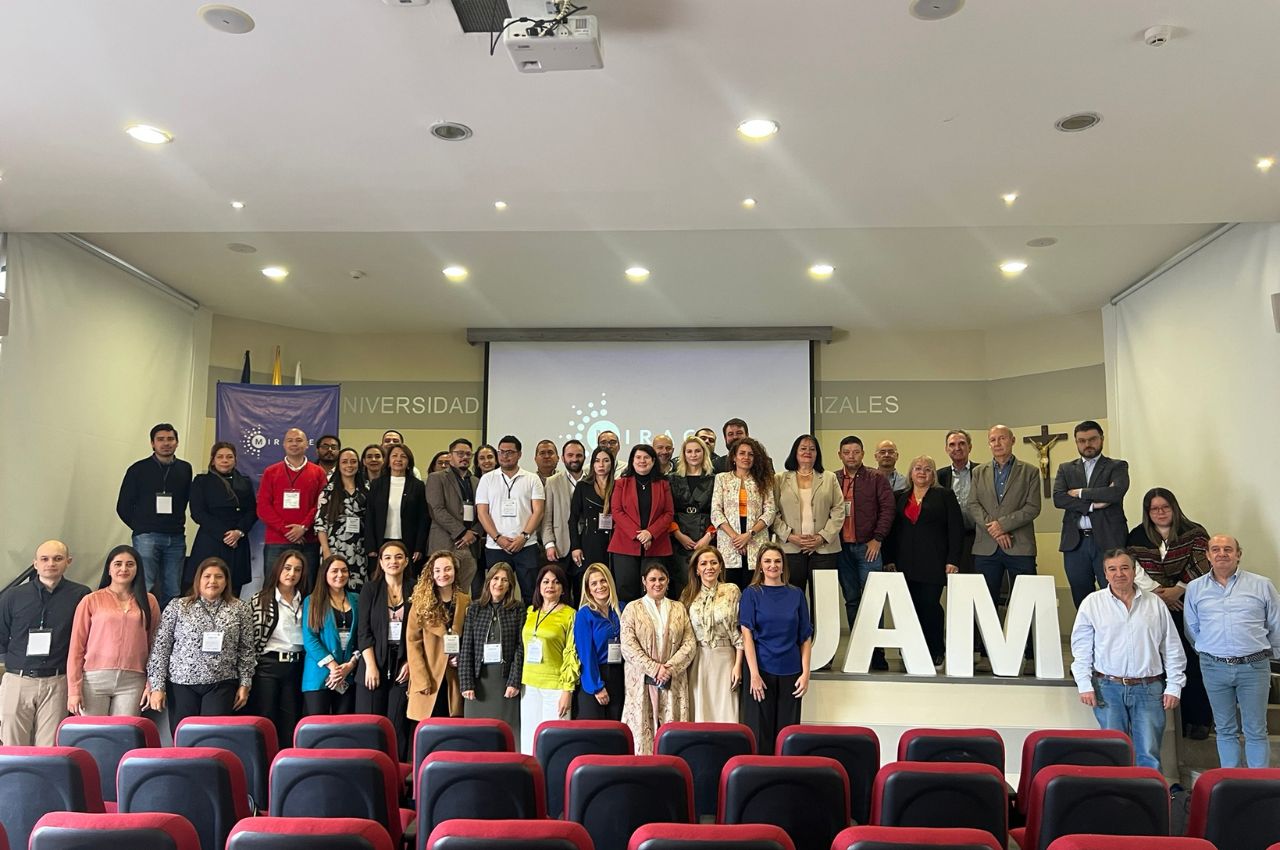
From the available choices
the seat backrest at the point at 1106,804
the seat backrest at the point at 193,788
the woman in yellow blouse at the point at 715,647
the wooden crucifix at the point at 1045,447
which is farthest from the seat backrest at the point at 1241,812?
the wooden crucifix at the point at 1045,447

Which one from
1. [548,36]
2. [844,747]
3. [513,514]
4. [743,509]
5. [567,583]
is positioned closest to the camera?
[548,36]

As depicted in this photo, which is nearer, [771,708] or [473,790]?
[473,790]

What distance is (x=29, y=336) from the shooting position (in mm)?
6941

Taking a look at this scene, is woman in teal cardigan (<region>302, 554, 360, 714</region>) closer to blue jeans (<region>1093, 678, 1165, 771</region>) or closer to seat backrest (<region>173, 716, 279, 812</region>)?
seat backrest (<region>173, 716, 279, 812</region>)

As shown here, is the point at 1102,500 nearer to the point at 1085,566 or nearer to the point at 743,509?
the point at 1085,566

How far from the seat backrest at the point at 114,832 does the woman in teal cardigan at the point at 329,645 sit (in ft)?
10.8

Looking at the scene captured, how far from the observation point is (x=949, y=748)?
3.79 metres

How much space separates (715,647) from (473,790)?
2.77 m

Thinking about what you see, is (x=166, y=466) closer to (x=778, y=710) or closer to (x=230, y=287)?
(x=230, y=287)

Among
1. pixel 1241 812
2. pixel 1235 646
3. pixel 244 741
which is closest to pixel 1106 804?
pixel 1241 812

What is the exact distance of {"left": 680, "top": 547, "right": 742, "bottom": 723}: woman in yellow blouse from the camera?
5.67 m

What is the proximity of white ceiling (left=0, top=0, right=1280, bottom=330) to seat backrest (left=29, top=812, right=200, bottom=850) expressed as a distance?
9.75 ft

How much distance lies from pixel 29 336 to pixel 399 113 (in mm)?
3937

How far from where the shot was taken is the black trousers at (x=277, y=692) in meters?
5.53
